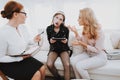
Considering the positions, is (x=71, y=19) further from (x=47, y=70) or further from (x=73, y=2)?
(x=47, y=70)

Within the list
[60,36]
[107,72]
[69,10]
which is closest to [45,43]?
[60,36]

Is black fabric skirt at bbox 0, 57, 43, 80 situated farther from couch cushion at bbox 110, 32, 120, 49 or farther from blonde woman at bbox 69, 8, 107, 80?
couch cushion at bbox 110, 32, 120, 49

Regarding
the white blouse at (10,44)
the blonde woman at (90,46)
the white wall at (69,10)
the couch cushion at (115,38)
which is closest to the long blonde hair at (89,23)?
the blonde woman at (90,46)

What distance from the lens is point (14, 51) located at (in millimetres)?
2334

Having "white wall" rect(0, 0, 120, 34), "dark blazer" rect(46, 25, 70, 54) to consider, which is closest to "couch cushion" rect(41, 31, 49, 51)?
"dark blazer" rect(46, 25, 70, 54)

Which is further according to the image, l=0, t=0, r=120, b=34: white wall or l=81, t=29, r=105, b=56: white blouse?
l=0, t=0, r=120, b=34: white wall

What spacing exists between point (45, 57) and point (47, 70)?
0.19 metres

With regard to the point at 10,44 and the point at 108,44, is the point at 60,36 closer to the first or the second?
the point at 108,44

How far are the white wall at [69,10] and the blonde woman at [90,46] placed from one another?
973 mm

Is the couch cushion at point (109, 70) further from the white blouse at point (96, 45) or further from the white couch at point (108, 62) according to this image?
the white blouse at point (96, 45)

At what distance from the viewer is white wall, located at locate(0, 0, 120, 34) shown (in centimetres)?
354

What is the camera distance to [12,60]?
7.46 feet

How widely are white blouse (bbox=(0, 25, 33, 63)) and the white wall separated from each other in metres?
1.52

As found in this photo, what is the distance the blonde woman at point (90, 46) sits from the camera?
257 cm
